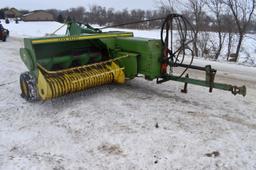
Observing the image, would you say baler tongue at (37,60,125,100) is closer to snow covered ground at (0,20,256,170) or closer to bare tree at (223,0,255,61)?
snow covered ground at (0,20,256,170)

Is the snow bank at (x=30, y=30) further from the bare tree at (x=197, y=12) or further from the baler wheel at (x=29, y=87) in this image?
the baler wheel at (x=29, y=87)

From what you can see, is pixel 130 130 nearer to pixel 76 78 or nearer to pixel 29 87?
pixel 76 78

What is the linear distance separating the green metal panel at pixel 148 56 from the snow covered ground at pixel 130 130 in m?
0.41

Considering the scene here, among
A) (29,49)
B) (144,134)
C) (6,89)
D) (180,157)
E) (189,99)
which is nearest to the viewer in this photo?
(180,157)

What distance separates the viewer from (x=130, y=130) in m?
4.27

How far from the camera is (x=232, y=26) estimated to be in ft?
44.8

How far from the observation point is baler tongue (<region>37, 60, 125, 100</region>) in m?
4.96

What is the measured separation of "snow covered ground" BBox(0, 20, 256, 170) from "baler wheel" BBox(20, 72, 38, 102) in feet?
0.52

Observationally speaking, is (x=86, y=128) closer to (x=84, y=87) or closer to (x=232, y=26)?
(x=84, y=87)

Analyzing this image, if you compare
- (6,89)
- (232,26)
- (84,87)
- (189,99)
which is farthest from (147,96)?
(232,26)

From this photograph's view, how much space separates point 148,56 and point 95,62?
1.13 metres

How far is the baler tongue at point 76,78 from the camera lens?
496cm

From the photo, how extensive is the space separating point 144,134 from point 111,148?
528 millimetres

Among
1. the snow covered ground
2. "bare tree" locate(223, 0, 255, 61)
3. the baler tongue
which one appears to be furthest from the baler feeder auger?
"bare tree" locate(223, 0, 255, 61)
